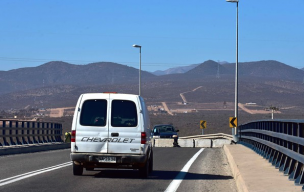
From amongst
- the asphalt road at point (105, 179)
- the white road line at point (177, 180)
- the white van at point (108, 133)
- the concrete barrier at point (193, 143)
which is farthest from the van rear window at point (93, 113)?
the concrete barrier at point (193, 143)

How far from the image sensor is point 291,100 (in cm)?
17700

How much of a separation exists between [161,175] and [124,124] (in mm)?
1997

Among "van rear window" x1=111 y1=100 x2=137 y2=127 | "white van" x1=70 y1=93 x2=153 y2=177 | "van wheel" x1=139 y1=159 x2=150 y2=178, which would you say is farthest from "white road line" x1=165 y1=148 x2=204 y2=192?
"van rear window" x1=111 y1=100 x2=137 y2=127

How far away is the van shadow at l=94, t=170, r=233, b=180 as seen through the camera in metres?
15.7

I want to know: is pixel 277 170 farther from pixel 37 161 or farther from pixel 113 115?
pixel 37 161

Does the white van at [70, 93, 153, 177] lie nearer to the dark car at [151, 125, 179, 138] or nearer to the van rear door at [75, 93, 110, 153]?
the van rear door at [75, 93, 110, 153]

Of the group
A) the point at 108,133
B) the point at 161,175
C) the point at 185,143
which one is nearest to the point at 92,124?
the point at 108,133

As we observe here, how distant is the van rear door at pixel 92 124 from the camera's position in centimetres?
1493

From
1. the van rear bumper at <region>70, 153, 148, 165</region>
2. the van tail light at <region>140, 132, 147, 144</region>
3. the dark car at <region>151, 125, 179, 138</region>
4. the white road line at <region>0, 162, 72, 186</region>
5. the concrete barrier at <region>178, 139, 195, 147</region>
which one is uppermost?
the van tail light at <region>140, 132, 147, 144</region>

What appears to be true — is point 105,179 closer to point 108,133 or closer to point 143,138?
point 108,133

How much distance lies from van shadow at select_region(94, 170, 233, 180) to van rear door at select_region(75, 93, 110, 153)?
109 centimetres

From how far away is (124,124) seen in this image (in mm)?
15109

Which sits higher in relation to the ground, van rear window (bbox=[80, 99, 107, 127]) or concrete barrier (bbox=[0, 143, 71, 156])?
van rear window (bbox=[80, 99, 107, 127])

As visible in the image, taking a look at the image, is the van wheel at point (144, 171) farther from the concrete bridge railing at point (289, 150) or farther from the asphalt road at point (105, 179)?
the concrete bridge railing at point (289, 150)
